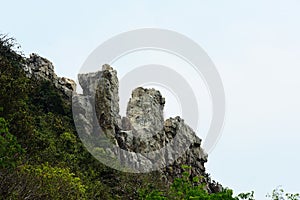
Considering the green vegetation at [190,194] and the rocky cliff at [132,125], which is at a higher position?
the rocky cliff at [132,125]

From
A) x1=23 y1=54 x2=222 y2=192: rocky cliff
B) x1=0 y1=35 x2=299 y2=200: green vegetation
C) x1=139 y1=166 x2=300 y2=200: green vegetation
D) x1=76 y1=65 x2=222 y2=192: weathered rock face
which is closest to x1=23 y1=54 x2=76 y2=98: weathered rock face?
x1=23 y1=54 x2=222 y2=192: rocky cliff

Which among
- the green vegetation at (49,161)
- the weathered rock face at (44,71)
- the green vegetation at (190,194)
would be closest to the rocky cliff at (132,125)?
the weathered rock face at (44,71)

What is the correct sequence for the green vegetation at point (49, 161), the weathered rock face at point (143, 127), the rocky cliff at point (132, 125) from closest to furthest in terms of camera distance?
1. the green vegetation at point (49, 161)
2. the rocky cliff at point (132, 125)
3. the weathered rock face at point (143, 127)

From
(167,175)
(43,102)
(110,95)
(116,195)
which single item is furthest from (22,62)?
(116,195)

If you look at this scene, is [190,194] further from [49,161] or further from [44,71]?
[44,71]

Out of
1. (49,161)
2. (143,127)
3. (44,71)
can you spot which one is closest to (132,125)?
(143,127)

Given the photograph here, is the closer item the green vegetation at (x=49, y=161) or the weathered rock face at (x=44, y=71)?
the green vegetation at (x=49, y=161)

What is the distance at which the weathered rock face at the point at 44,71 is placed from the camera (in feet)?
199

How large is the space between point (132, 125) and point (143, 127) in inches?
55.5

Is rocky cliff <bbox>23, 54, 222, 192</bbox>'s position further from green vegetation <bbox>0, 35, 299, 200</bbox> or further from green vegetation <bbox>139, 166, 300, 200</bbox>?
green vegetation <bbox>139, 166, 300, 200</bbox>

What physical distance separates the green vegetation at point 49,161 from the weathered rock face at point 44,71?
1593 millimetres

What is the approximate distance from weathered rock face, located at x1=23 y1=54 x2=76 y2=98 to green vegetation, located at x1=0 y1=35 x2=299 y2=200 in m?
1.59

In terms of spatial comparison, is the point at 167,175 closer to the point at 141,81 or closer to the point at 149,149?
the point at 149,149

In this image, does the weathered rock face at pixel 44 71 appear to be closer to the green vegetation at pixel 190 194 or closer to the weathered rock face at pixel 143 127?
the weathered rock face at pixel 143 127
